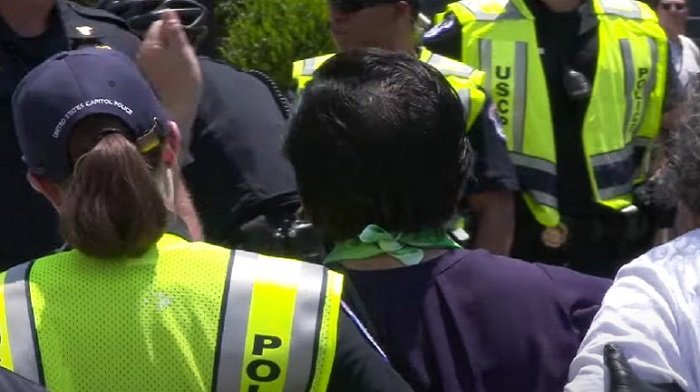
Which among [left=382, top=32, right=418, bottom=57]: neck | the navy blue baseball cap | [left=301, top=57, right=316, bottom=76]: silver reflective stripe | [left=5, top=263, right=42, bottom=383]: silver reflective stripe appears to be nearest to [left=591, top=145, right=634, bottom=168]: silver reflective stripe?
[left=382, top=32, right=418, bottom=57]: neck

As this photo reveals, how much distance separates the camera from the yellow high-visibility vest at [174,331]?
193 centimetres

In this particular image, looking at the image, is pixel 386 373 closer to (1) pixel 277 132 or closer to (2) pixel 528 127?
(1) pixel 277 132

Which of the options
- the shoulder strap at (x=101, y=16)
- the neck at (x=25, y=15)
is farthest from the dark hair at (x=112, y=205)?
the shoulder strap at (x=101, y=16)

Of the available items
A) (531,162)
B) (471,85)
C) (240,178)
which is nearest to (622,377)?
(240,178)

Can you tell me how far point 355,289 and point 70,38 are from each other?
159 centimetres

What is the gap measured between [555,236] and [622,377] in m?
2.34

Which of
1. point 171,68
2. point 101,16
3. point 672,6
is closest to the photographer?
point 171,68

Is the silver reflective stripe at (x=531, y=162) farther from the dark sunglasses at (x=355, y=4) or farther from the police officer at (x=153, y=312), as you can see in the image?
the police officer at (x=153, y=312)

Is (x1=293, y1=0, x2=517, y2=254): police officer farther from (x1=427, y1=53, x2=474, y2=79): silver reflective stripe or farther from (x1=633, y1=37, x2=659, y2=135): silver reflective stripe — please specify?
(x1=633, y1=37, x2=659, y2=135): silver reflective stripe

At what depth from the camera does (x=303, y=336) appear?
1946 millimetres

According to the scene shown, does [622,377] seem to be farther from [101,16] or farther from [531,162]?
[531,162]

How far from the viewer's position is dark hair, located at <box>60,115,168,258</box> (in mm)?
1935

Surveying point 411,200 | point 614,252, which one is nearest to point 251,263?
point 411,200

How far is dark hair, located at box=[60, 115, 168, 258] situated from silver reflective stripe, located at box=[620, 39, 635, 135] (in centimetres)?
251
